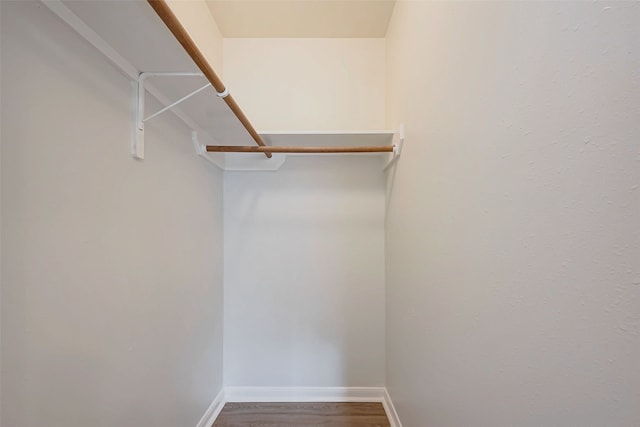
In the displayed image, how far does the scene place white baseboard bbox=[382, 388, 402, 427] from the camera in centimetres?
170

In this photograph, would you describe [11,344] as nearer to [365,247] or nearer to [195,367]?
[195,367]

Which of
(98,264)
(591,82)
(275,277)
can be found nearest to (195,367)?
(275,277)

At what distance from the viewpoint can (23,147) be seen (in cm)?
70

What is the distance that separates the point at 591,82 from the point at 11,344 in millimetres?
1245

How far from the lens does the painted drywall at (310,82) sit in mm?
2045

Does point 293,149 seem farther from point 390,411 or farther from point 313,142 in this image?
point 390,411

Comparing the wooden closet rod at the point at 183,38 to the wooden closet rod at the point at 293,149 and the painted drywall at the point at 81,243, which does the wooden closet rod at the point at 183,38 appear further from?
the wooden closet rod at the point at 293,149

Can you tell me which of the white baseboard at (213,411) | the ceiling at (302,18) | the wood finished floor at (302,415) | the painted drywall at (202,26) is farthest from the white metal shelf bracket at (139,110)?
the wood finished floor at (302,415)

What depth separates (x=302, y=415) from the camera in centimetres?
191

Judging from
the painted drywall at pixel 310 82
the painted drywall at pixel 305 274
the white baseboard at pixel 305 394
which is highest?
the painted drywall at pixel 310 82

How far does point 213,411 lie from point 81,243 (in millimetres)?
1567

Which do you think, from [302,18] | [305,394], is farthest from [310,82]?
[305,394]

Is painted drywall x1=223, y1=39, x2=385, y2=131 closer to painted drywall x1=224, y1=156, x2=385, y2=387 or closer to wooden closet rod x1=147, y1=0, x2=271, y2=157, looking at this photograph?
painted drywall x1=224, y1=156, x2=385, y2=387

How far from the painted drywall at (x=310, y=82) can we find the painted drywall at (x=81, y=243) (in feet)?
2.62
